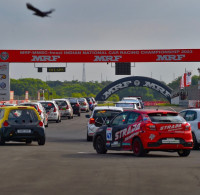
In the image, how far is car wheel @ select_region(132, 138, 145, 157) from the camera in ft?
56.0

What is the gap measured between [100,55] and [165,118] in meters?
37.7

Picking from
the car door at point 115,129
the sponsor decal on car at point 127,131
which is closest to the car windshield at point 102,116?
the car door at point 115,129

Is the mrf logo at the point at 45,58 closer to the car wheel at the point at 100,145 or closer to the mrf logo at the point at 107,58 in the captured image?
the mrf logo at the point at 107,58

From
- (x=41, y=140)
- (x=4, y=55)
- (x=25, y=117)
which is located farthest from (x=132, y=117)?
(x=4, y=55)

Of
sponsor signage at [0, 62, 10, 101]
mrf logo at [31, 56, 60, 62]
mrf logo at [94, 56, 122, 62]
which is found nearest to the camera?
mrf logo at [94, 56, 122, 62]

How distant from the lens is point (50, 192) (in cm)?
978

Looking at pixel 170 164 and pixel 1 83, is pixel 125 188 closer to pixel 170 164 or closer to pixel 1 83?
pixel 170 164

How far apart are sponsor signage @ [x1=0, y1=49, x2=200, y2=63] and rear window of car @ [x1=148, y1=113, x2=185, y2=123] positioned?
36.6 meters

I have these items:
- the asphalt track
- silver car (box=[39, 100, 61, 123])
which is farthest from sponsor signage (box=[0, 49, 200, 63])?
the asphalt track

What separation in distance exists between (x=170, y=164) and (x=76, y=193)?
17.2ft

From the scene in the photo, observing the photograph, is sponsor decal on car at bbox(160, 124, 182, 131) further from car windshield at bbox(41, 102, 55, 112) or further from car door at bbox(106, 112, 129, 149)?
car windshield at bbox(41, 102, 55, 112)

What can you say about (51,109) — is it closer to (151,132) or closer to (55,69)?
(151,132)

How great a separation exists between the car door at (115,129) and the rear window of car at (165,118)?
1.06m

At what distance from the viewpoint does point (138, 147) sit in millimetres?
17344
